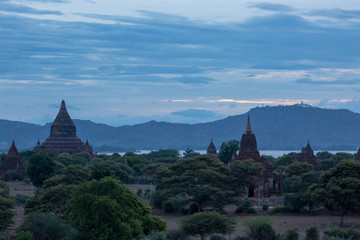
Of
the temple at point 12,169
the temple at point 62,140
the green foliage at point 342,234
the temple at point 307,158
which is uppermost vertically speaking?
the temple at point 62,140

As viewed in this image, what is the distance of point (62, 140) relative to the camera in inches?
4540

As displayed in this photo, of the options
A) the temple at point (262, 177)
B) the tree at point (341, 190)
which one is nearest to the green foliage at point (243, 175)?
the temple at point (262, 177)

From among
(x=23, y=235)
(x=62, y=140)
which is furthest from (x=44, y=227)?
(x=62, y=140)

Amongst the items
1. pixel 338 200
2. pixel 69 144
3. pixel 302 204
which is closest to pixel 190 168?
pixel 302 204

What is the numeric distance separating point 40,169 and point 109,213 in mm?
33757

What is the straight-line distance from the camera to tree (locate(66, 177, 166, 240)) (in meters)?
33.2

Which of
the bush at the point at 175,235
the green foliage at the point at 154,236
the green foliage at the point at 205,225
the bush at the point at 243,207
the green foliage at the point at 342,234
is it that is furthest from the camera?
the bush at the point at 243,207

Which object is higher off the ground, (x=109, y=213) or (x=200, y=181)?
(x=200, y=181)

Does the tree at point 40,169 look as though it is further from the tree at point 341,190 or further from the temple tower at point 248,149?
the tree at point 341,190

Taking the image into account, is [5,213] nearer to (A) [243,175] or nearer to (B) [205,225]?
(B) [205,225]

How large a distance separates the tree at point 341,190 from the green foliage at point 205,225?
9514 mm

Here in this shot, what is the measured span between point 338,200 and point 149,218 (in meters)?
14.7

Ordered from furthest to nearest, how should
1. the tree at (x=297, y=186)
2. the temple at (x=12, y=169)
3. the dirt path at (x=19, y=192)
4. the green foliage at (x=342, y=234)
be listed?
1. the temple at (x=12, y=169)
2. the tree at (x=297, y=186)
3. the dirt path at (x=19, y=192)
4. the green foliage at (x=342, y=234)

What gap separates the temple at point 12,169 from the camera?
86.4m
